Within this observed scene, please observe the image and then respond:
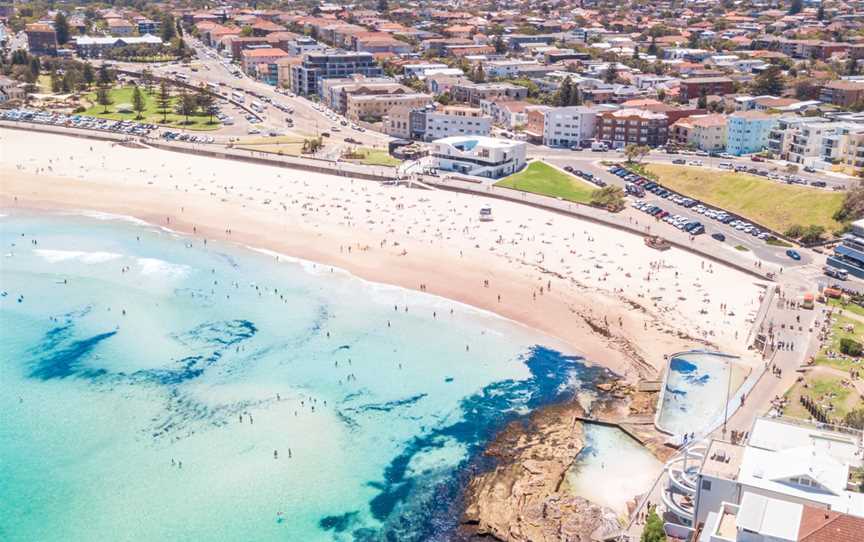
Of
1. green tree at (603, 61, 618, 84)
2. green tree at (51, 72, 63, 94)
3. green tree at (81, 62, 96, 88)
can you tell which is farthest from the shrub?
green tree at (81, 62, 96, 88)

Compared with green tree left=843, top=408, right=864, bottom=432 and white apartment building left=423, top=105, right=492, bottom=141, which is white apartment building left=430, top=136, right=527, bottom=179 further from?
green tree left=843, top=408, right=864, bottom=432

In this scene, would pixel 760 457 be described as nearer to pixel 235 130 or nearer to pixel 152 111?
pixel 235 130

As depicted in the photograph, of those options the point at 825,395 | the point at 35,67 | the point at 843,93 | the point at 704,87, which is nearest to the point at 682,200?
the point at 825,395

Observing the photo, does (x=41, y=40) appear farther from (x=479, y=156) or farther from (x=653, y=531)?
(x=653, y=531)

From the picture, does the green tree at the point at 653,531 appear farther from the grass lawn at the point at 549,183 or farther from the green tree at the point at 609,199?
the grass lawn at the point at 549,183

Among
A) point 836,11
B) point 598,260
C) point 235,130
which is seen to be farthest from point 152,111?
point 836,11
